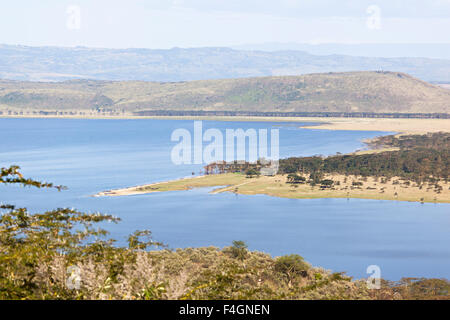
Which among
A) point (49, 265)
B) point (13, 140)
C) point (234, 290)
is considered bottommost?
point (13, 140)

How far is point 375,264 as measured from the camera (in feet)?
161

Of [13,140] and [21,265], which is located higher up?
[21,265]

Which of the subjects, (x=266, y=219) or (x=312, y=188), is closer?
(x=266, y=219)

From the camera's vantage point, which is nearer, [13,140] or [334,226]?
[334,226]

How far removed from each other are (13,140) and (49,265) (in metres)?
157

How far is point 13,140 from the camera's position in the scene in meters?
164

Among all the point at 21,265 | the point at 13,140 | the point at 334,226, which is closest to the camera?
the point at 21,265

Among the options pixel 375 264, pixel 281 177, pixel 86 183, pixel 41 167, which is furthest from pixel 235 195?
pixel 41 167

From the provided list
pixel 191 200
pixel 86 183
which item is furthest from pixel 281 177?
pixel 86 183

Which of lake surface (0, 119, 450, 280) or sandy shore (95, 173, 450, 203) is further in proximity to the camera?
sandy shore (95, 173, 450, 203)

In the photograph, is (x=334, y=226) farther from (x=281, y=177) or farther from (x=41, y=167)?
(x=41, y=167)

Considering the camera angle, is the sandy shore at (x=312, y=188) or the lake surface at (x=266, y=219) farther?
the sandy shore at (x=312, y=188)

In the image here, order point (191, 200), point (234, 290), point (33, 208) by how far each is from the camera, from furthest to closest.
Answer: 1. point (191, 200)
2. point (33, 208)
3. point (234, 290)

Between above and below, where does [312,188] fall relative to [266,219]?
above
